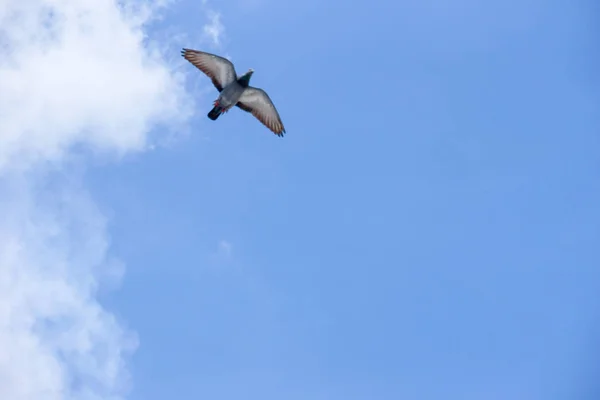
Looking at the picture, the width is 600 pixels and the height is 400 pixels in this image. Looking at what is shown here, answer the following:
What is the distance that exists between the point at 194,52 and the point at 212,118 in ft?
12.4

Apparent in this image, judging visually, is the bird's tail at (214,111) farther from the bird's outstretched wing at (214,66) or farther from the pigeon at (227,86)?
the bird's outstretched wing at (214,66)

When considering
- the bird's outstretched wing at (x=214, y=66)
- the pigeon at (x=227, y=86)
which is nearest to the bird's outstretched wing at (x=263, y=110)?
the pigeon at (x=227, y=86)

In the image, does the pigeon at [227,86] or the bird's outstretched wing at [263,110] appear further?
the bird's outstretched wing at [263,110]

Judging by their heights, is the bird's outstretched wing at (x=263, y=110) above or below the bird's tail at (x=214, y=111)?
above

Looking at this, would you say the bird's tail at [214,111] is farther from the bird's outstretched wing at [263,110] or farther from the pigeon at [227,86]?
the bird's outstretched wing at [263,110]

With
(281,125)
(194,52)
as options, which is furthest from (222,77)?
(281,125)

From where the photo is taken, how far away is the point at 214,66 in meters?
35.9

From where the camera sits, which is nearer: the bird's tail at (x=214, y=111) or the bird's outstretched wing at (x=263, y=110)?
the bird's tail at (x=214, y=111)

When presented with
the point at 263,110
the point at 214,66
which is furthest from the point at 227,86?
the point at 263,110

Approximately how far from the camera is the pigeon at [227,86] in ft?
117

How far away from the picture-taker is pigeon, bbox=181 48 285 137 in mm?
35625

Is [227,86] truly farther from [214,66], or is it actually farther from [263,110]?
[263,110]

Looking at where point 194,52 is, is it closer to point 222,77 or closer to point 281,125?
point 222,77

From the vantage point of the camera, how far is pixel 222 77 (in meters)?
36.2
